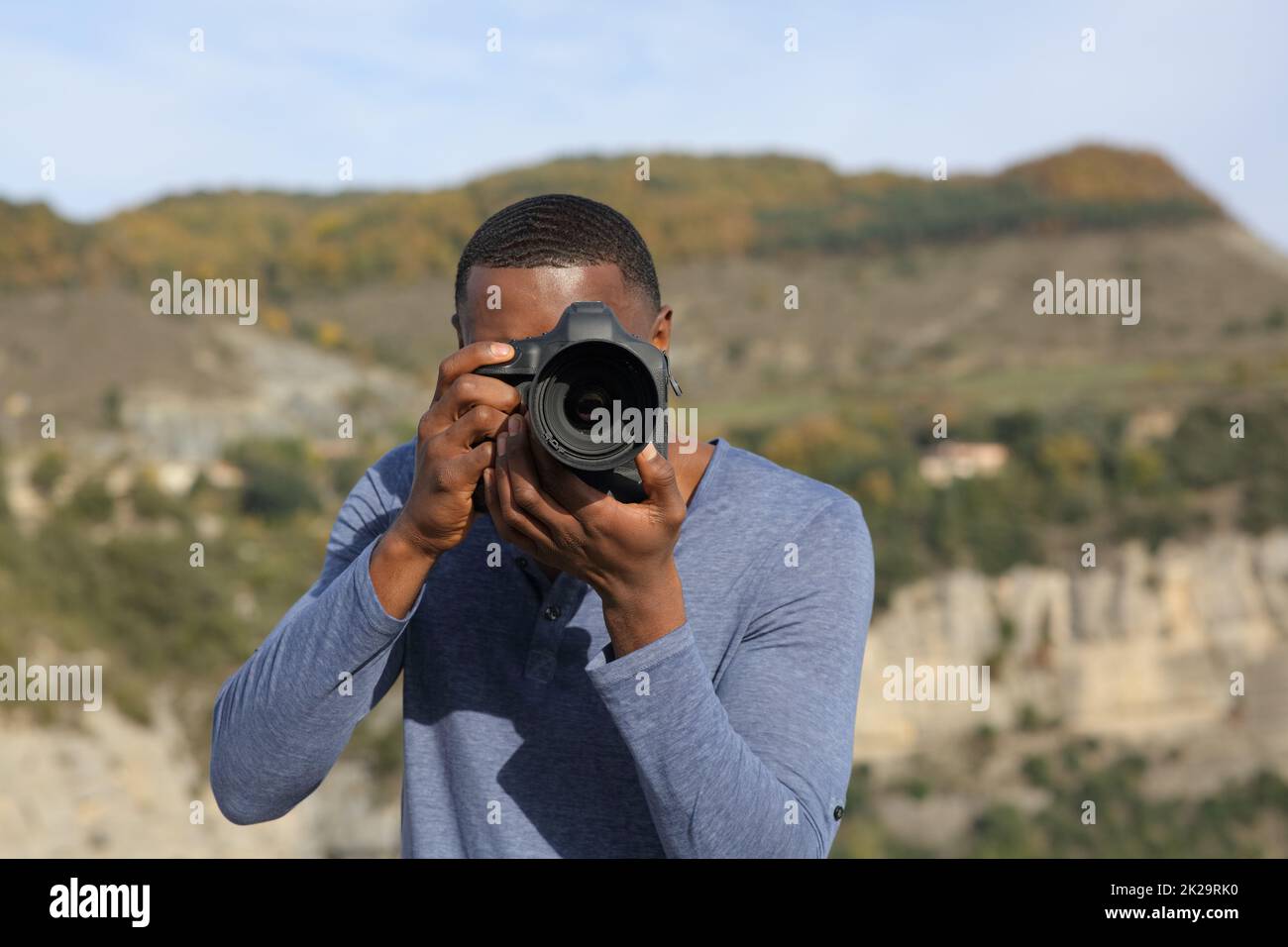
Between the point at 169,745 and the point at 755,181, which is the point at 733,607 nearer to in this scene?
the point at 169,745

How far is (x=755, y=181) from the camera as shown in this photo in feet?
249

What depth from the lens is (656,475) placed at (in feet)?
5.11

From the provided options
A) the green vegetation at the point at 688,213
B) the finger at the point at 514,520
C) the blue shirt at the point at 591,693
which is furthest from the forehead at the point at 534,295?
the green vegetation at the point at 688,213

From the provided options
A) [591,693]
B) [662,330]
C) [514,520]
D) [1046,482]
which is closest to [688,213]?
[1046,482]

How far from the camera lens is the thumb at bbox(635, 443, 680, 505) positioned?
1.56 m

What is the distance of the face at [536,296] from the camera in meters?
1.74

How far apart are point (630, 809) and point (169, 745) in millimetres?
22357

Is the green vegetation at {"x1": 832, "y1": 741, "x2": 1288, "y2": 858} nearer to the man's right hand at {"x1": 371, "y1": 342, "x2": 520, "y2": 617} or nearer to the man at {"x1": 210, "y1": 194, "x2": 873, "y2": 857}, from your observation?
the man at {"x1": 210, "y1": 194, "x2": 873, "y2": 857}

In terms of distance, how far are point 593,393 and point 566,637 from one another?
1.25 ft

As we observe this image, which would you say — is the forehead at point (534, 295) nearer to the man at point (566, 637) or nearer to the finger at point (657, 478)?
the man at point (566, 637)

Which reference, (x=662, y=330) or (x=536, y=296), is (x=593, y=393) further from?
(x=662, y=330)

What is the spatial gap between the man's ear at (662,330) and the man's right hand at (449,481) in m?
0.32

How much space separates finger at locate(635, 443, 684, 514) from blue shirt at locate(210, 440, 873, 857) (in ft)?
0.53

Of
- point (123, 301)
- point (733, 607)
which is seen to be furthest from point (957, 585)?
point (733, 607)
